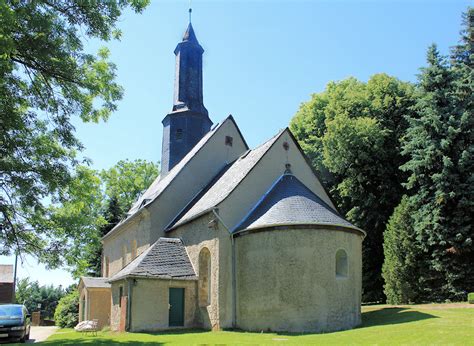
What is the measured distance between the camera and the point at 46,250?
766 inches

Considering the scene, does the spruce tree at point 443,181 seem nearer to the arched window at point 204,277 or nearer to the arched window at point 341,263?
the arched window at point 341,263

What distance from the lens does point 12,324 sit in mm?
19234

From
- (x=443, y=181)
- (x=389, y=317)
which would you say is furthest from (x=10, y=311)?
(x=443, y=181)

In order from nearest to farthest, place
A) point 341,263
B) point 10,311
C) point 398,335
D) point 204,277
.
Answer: point 398,335, point 10,311, point 341,263, point 204,277

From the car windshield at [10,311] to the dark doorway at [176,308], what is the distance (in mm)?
6520

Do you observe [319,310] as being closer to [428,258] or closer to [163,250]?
[163,250]

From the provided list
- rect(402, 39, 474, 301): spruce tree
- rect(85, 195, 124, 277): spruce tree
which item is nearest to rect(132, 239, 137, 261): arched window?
rect(85, 195, 124, 277): spruce tree

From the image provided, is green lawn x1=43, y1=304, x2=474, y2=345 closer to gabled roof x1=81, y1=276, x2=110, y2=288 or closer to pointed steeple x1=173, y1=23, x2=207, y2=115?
gabled roof x1=81, y1=276, x2=110, y2=288

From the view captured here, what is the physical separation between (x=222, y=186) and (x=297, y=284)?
7450mm

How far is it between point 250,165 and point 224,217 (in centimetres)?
334

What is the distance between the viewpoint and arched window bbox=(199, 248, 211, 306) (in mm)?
22594

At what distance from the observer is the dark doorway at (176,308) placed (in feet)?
73.5

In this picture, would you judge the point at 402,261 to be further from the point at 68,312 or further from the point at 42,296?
the point at 42,296

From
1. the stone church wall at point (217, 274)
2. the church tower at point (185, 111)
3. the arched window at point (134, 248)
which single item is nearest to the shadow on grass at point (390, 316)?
the stone church wall at point (217, 274)
